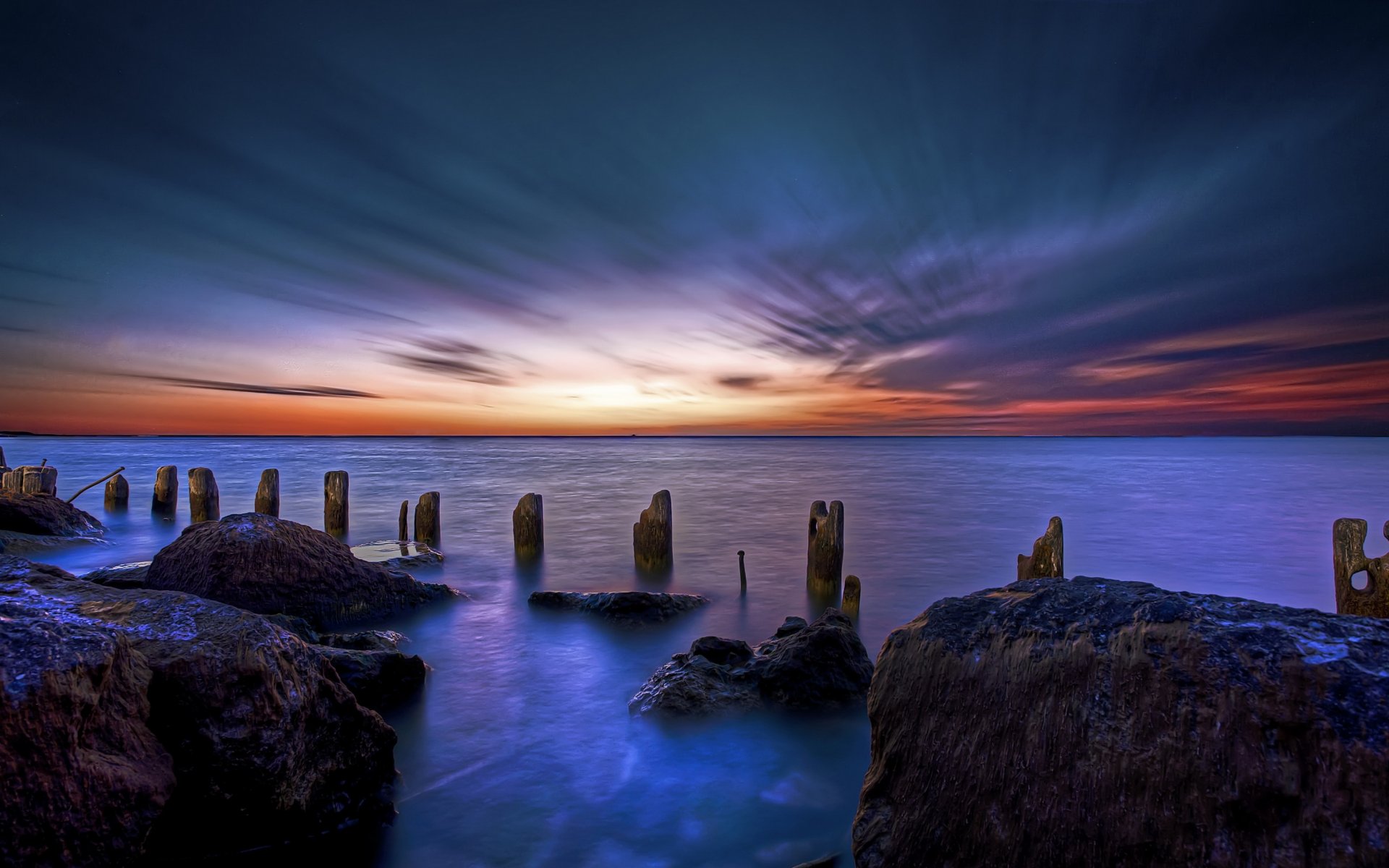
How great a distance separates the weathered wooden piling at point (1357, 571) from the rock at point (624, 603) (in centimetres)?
771

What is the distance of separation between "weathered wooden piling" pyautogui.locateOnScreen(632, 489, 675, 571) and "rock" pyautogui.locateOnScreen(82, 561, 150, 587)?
7101 mm

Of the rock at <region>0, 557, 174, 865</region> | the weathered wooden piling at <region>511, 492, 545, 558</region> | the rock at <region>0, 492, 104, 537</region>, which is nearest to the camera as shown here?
the rock at <region>0, 557, 174, 865</region>

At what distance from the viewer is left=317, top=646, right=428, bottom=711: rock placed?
573 cm

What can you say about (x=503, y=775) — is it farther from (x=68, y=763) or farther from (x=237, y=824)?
(x=68, y=763)

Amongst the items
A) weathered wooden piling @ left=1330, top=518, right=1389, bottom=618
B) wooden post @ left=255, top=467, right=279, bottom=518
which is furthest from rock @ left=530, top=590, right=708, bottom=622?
wooden post @ left=255, top=467, right=279, bottom=518

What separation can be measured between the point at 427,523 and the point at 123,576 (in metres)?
5.83

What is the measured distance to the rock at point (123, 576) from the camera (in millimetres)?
7301

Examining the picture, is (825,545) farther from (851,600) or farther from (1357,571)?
(1357,571)

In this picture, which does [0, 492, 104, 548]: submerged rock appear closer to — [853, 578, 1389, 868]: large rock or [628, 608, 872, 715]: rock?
[628, 608, 872, 715]: rock

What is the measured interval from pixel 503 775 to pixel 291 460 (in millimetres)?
61893

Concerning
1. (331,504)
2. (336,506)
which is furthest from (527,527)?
(331,504)

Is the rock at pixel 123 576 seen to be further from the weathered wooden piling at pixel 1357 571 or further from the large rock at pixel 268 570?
the weathered wooden piling at pixel 1357 571

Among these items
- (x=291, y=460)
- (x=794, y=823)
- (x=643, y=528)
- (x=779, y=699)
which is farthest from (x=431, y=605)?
(x=291, y=460)

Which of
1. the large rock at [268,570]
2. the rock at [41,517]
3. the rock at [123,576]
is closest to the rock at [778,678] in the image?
the large rock at [268,570]
